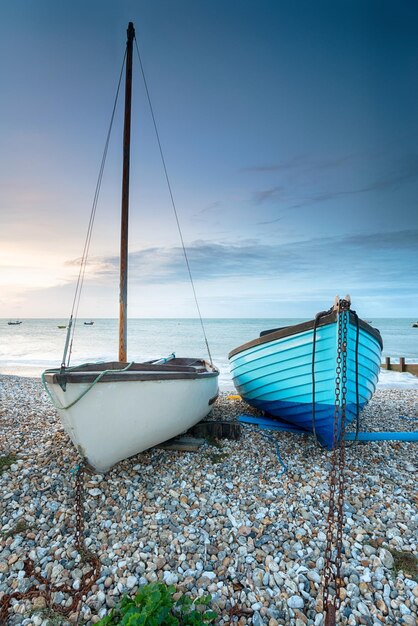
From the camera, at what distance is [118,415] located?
13.6ft

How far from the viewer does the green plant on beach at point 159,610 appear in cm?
222

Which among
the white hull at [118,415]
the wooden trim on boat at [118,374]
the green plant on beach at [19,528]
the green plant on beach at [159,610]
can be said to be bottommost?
the green plant on beach at [19,528]

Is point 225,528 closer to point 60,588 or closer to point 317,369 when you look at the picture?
point 60,588

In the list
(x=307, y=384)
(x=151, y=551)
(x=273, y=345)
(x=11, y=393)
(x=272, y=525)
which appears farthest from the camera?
(x=11, y=393)

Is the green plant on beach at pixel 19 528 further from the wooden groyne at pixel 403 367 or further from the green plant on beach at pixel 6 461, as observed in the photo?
the wooden groyne at pixel 403 367

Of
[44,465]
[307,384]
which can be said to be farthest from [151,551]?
[307,384]

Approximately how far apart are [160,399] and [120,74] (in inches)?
321

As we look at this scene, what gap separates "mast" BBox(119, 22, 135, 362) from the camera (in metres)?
7.48

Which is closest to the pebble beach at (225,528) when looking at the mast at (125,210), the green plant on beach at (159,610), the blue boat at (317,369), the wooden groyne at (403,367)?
the green plant on beach at (159,610)

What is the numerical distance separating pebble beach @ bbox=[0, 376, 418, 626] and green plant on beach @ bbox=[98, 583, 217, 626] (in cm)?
17

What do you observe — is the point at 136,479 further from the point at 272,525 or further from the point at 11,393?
the point at 11,393

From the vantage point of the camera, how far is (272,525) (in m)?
3.57

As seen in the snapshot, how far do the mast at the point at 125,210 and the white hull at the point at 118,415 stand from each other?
122 inches

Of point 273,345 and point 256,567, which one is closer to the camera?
point 256,567
